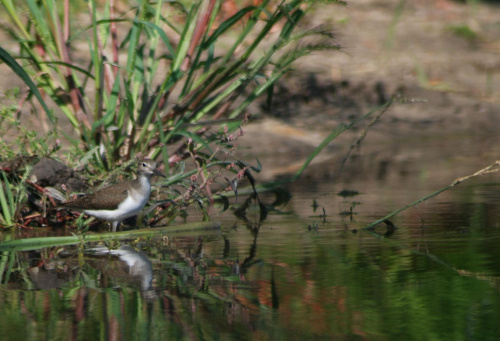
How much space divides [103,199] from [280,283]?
1.67 m

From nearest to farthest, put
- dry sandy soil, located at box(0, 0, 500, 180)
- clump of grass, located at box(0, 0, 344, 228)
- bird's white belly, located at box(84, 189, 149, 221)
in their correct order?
bird's white belly, located at box(84, 189, 149, 221)
clump of grass, located at box(0, 0, 344, 228)
dry sandy soil, located at box(0, 0, 500, 180)

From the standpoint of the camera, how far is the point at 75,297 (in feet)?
11.7

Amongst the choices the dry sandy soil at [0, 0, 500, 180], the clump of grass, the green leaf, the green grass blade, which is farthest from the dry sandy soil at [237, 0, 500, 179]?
the green grass blade

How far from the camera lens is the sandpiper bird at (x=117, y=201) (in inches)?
201

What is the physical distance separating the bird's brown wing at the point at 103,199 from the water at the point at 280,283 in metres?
0.34

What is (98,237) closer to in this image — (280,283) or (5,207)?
(5,207)

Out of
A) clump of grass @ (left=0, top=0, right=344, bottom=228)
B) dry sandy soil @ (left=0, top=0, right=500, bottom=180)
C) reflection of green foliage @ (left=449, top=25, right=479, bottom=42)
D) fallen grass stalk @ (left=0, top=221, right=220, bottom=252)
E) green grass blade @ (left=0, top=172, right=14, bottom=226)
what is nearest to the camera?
fallen grass stalk @ (left=0, top=221, right=220, bottom=252)

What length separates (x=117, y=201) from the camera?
5.09m

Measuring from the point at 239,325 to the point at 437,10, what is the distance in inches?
432

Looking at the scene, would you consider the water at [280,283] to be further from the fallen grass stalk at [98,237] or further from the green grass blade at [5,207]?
the green grass blade at [5,207]

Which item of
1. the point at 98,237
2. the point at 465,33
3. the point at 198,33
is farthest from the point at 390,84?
the point at 98,237

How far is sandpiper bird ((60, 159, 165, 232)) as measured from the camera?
A: 201 inches

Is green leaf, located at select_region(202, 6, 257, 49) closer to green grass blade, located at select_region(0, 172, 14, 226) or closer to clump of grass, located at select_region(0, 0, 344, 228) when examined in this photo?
clump of grass, located at select_region(0, 0, 344, 228)

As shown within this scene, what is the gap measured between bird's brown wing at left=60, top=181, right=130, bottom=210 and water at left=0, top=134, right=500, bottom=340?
1.10 ft
